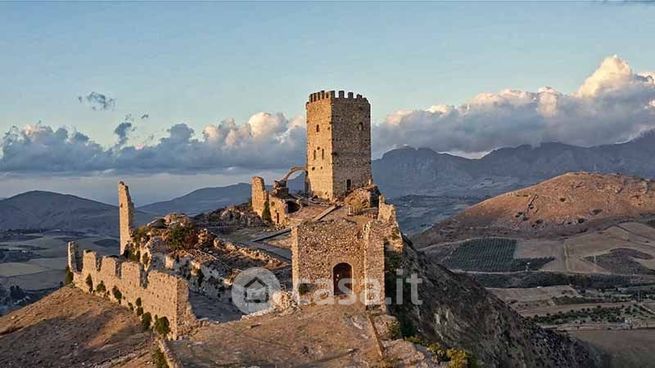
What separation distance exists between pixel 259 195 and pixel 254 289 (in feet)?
78.7

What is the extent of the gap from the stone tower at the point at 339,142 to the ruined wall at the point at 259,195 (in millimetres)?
4286

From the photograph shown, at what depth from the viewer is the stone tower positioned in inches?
2105

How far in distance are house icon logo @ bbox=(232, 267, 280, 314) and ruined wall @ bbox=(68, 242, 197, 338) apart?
116 inches

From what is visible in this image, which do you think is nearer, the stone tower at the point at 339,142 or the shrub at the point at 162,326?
the shrub at the point at 162,326

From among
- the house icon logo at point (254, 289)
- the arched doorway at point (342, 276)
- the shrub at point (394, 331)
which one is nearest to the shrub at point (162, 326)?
the house icon logo at point (254, 289)

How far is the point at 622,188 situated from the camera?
19225cm

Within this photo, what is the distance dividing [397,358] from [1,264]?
19014cm

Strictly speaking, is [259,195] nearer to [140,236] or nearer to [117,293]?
[140,236]

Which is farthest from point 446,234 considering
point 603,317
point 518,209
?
point 603,317

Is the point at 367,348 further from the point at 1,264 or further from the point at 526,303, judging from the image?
the point at 1,264

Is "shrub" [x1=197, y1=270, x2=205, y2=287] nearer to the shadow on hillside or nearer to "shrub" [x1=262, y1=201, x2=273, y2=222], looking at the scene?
the shadow on hillside

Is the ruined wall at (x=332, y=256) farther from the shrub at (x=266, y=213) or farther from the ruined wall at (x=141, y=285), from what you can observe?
the shrub at (x=266, y=213)

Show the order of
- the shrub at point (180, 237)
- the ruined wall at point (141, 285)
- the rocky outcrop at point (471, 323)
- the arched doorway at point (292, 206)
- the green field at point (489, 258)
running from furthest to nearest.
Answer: the green field at point (489, 258) < the arched doorway at point (292, 206) < the shrub at point (180, 237) < the rocky outcrop at point (471, 323) < the ruined wall at point (141, 285)

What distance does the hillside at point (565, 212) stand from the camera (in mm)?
170250
